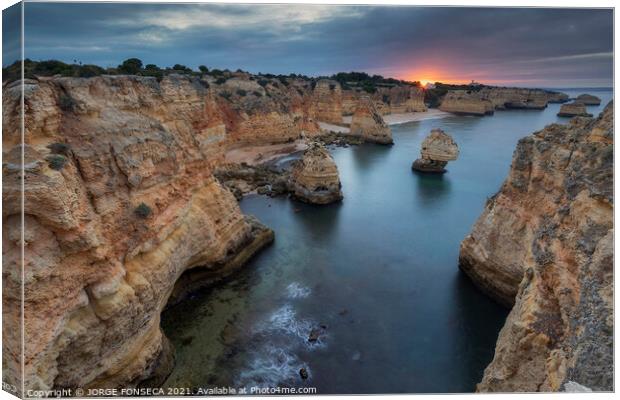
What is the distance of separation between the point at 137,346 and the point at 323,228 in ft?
43.7

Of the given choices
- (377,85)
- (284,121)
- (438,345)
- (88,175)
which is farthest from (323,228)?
(377,85)

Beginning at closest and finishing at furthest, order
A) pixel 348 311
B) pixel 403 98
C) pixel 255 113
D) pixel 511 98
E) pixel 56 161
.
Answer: pixel 56 161 < pixel 348 311 < pixel 255 113 < pixel 511 98 < pixel 403 98

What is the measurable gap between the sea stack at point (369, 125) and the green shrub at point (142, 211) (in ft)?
129

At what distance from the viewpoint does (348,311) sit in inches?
557

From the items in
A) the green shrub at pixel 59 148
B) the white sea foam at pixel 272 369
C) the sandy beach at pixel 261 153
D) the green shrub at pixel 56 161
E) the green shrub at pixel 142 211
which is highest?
the green shrub at pixel 59 148

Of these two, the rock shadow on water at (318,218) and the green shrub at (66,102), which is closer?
the green shrub at (66,102)

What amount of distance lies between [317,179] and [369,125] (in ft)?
82.9

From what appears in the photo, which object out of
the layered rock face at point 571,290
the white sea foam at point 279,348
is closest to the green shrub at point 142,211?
the white sea foam at point 279,348

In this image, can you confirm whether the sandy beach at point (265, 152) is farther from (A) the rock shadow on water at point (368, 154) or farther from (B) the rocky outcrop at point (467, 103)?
(B) the rocky outcrop at point (467, 103)

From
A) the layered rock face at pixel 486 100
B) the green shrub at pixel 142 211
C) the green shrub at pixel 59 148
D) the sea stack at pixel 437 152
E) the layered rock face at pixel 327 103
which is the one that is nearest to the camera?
the green shrub at pixel 59 148

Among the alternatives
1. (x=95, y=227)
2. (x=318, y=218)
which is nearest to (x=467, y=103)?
(x=318, y=218)

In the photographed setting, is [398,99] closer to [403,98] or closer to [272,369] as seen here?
[403,98]

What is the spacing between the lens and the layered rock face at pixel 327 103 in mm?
59375

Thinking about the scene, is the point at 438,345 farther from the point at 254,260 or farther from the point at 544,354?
the point at 254,260
